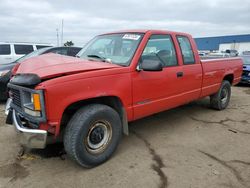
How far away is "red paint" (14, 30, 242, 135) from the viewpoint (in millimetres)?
2818

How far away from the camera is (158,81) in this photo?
3.95 m

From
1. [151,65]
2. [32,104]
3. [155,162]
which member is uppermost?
[151,65]

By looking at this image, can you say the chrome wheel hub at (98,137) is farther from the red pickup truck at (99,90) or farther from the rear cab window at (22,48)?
the rear cab window at (22,48)

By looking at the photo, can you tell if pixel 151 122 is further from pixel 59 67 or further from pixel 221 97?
pixel 59 67

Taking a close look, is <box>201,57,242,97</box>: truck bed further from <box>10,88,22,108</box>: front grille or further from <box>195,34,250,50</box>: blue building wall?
<box>195,34,250,50</box>: blue building wall

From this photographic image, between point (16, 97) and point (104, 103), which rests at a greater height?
point (16, 97)

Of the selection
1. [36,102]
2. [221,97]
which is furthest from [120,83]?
[221,97]

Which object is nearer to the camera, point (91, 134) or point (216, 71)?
point (91, 134)

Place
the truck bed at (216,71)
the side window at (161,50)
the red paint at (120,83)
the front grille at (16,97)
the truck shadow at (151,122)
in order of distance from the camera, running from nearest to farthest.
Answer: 1. the red paint at (120,83)
2. the front grille at (16,97)
3. the truck shadow at (151,122)
4. the side window at (161,50)
5. the truck bed at (216,71)

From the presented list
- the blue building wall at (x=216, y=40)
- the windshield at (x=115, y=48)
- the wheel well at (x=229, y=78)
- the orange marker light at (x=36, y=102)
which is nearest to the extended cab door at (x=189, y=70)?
the windshield at (x=115, y=48)

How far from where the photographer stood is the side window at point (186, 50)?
468cm

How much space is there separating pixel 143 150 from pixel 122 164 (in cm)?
58

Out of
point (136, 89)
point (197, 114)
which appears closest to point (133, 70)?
point (136, 89)

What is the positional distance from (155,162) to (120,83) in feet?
4.11
